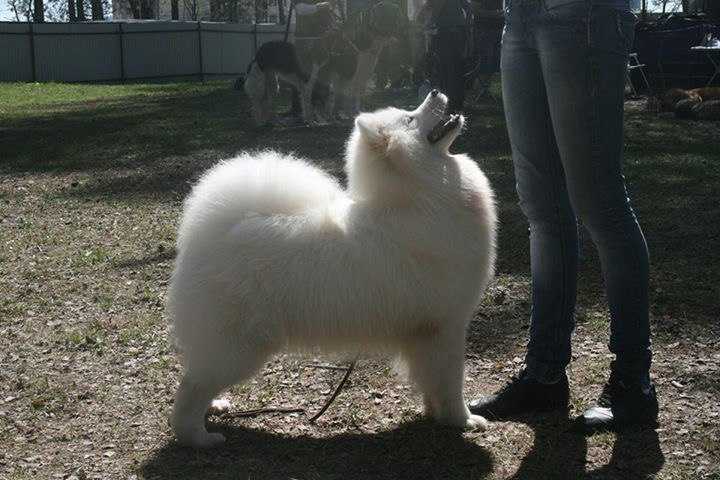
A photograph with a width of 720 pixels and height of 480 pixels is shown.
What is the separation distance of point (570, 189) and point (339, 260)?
0.86 m

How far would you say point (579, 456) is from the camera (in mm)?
3207

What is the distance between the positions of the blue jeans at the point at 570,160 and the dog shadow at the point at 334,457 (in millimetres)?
535

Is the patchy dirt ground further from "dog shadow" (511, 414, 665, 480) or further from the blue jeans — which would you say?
the blue jeans

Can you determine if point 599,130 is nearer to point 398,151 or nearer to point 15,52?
point 398,151

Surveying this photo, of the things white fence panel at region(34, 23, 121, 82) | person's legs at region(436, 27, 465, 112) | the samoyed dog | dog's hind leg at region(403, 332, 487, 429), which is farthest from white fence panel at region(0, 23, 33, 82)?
dog's hind leg at region(403, 332, 487, 429)

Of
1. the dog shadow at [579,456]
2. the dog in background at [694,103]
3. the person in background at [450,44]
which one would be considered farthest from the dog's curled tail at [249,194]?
the dog in background at [694,103]

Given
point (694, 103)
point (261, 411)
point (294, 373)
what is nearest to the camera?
point (261, 411)

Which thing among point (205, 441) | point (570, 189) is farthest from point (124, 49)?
point (570, 189)

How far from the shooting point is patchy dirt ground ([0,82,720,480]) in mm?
3221

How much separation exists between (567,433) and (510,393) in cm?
31

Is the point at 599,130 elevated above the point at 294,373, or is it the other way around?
the point at 599,130

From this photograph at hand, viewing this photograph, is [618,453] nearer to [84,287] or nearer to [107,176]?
[84,287]

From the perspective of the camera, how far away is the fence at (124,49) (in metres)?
28.9

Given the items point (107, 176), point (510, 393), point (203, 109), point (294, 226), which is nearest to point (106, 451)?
point (294, 226)
